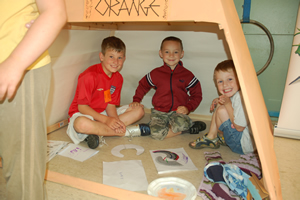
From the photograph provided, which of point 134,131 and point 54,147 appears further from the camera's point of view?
point 134,131

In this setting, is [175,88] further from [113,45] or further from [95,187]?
[95,187]

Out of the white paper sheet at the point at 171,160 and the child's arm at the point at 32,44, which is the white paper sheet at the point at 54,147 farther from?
the child's arm at the point at 32,44

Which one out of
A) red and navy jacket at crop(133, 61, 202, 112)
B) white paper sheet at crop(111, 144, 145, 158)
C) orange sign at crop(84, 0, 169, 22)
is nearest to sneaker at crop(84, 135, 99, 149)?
white paper sheet at crop(111, 144, 145, 158)

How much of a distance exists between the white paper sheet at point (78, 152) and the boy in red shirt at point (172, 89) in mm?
495

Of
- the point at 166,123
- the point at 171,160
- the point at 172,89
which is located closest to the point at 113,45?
the point at 172,89

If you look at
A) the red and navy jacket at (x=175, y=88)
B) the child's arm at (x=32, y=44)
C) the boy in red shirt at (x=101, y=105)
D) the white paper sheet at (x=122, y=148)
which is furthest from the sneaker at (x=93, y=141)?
the child's arm at (x=32, y=44)

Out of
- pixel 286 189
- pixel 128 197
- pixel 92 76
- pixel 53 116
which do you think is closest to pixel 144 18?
pixel 128 197

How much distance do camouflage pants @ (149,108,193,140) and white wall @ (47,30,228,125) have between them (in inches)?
11.8

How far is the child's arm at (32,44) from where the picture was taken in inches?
21.6

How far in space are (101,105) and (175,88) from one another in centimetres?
56

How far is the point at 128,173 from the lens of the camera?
3.82ft

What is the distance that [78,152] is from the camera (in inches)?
54.1

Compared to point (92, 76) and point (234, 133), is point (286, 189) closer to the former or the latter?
point (234, 133)

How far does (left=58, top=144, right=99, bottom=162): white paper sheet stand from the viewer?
1.32 metres
